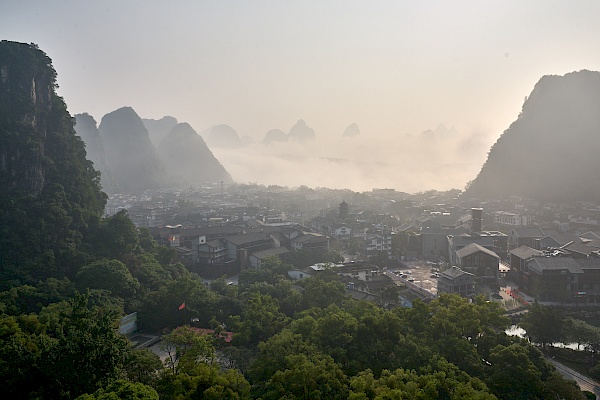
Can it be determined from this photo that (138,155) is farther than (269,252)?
Yes

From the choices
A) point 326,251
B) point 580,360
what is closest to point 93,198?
point 326,251

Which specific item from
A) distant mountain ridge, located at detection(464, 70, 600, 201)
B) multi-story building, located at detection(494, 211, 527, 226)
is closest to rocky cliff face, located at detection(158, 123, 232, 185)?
distant mountain ridge, located at detection(464, 70, 600, 201)

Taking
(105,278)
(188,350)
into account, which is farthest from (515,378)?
(105,278)

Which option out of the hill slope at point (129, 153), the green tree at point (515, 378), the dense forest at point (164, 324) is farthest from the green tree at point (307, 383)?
the hill slope at point (129, 153)

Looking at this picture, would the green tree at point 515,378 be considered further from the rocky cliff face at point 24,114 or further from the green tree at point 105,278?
the rocky cliff face at point 24,114

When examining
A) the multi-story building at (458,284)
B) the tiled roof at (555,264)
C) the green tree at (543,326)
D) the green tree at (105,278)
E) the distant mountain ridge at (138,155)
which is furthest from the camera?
the distant mountain ridge at (138,155)

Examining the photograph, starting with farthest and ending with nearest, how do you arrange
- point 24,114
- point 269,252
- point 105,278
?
point 269,252, point 24,114, point 105,278

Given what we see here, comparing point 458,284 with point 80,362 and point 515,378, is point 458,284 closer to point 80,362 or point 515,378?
point 515,378
